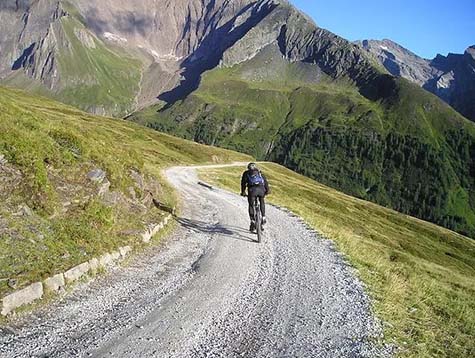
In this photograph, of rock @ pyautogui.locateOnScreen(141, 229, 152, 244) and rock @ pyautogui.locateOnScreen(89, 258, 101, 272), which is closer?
rock @ pyautogui.locateOnScreen(89, 258, 101, 272)

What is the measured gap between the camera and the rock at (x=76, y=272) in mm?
13164

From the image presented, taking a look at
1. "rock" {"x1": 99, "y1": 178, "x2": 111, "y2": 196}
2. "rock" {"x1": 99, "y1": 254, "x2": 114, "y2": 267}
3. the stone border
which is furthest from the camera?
"rock" {"x1": 99, "y1": 178, "x2": 111, "y2": 196}

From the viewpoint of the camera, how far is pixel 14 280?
11461 millimetres

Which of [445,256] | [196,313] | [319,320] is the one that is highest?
[319,320]

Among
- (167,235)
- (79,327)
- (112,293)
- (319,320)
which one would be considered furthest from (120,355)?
(167,235)

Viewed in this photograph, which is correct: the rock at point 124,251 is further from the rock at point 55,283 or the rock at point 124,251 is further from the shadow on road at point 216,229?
the shadow on road at point 216,229

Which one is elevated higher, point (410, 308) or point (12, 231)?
point (410, 308)

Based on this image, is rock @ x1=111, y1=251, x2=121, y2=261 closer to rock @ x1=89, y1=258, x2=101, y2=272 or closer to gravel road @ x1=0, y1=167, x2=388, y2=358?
gravel road @ x1=0, y1=167, x2=388, y2=358

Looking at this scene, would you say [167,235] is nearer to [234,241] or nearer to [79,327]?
[234,241]

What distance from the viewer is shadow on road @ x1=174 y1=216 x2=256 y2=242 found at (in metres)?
22.4

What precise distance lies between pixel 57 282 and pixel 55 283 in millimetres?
96

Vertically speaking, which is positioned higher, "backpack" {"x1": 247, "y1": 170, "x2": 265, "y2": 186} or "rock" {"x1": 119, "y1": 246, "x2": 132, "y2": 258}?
"backpack" {"x1": 247, "y1": 170, "x2": 265, "y2": 186}

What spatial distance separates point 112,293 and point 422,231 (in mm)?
137594

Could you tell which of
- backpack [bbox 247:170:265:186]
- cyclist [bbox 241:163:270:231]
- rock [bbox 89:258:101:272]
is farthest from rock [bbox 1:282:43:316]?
backpack [bbox 247:170:265:186]
